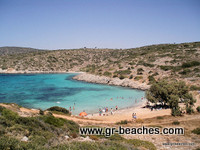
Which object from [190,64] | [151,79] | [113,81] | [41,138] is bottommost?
[113,81]

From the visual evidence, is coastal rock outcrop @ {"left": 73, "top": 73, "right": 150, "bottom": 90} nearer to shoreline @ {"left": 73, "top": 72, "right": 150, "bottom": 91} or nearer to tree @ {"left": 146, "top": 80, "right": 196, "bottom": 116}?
shoreline @ {"left": 73, "top": 72, "right": 150, "bottom": 91}

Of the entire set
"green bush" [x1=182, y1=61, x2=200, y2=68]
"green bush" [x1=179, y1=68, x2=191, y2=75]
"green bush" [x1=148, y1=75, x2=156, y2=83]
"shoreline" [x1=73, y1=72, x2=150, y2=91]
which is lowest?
"shoreline" [x1=73, y1=72, x2=150, y2=91]

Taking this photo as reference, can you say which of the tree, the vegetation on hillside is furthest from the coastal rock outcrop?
the vegetation on hillside

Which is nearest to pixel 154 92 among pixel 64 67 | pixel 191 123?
pixel 191 123

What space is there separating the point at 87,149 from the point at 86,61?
109419mm

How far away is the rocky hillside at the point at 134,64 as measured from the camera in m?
56.4

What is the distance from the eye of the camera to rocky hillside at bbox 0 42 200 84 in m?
56.4

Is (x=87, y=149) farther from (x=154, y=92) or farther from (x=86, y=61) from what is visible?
(x=86, y=61)

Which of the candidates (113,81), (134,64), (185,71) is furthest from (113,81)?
(185,71)

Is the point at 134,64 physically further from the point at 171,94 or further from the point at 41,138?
the point at 41,138

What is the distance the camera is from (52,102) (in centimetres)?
3528

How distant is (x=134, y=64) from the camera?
7312 centimetres

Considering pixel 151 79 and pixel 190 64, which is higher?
pixel 190 64

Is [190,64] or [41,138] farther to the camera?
[190,64]
